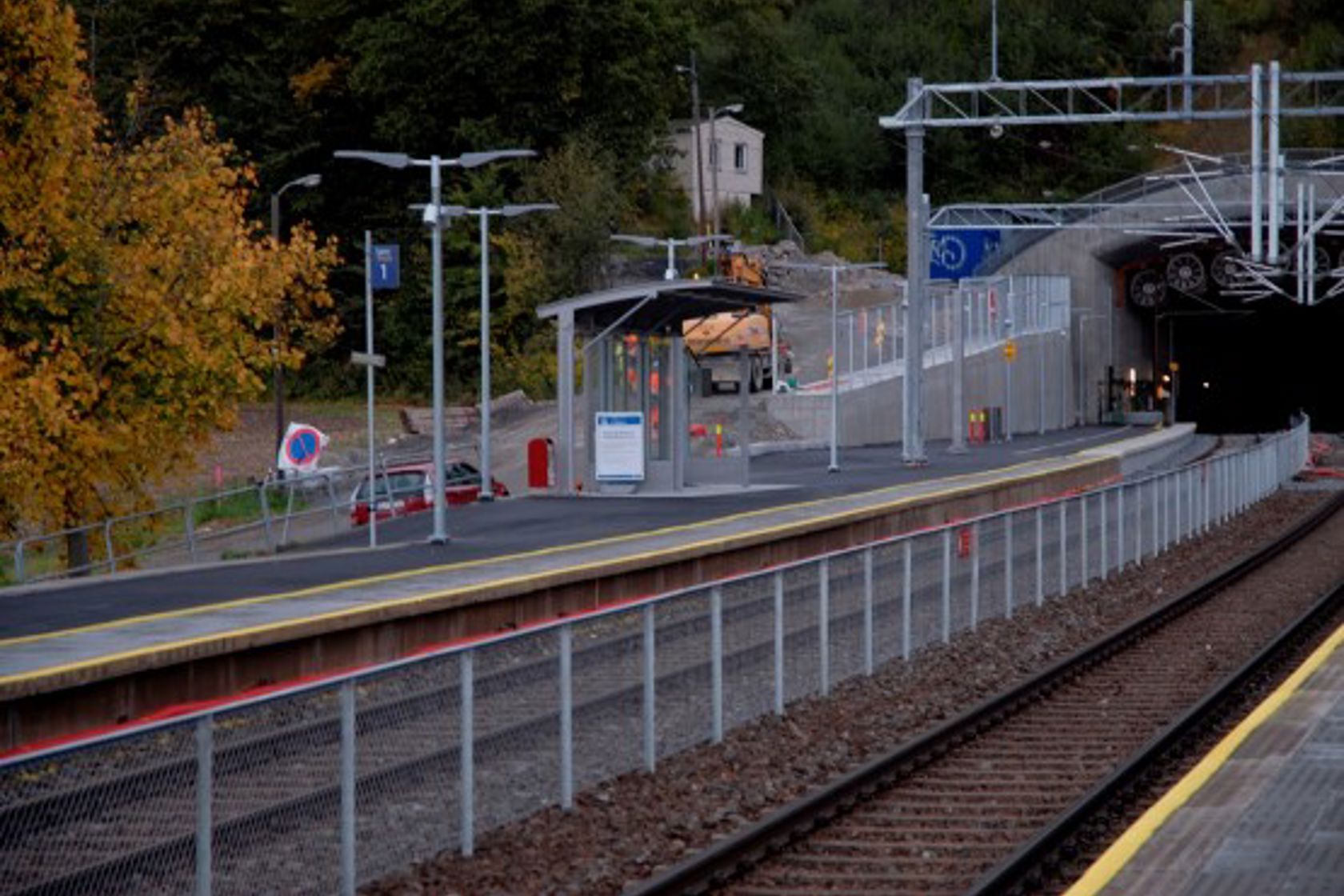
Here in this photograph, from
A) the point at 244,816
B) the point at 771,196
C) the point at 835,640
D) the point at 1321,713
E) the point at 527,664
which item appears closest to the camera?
the point at 244,816

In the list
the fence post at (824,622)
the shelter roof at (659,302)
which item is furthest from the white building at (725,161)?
the fence post at (824,622)

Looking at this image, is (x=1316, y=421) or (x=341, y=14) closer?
(x=341, y=14)

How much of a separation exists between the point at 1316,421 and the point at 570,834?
107109mm

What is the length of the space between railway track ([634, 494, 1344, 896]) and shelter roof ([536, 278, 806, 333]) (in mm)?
11762

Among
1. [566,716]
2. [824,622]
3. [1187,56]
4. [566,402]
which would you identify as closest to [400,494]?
[566,402]

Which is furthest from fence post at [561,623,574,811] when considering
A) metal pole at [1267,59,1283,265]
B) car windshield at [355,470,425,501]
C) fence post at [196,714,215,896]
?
metal pole at [1267,59,1283,265]

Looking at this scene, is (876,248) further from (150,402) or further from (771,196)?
(150,402)

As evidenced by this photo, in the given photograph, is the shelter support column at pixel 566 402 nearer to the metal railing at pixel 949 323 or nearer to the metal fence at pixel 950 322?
the metal railing at pixel 949 323

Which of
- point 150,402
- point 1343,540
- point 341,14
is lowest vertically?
point 1343,540

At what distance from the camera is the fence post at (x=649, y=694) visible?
17.9 metres

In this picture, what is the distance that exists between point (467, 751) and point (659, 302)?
2605 cm

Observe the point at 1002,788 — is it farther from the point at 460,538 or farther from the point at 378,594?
the point at 460,538

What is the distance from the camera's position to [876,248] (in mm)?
115562

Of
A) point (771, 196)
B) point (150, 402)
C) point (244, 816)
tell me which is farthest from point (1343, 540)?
point (771, 196)
